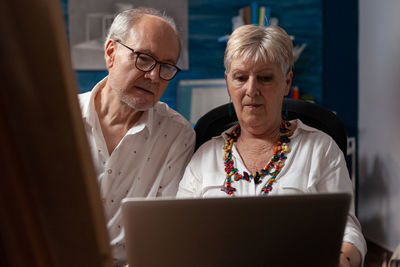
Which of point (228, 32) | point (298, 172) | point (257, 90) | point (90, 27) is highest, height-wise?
point (90, 27)

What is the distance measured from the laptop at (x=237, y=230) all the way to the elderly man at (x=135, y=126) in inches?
33.0

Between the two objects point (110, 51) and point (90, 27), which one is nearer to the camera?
point (110, 51)

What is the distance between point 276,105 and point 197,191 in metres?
0.43

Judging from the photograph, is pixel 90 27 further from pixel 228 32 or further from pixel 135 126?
pixel 135 126

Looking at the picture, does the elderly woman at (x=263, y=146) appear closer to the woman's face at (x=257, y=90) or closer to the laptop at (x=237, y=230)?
the woman's face at (x=257, y=90)

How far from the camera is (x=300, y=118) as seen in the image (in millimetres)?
1830

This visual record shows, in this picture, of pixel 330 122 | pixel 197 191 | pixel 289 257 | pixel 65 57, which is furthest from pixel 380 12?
pixel 65 57

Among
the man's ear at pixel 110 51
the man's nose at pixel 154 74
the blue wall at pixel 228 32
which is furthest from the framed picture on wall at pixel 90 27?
the man's nose at pixel 154 74

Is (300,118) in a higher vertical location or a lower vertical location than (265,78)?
lower

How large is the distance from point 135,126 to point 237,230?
1016mm

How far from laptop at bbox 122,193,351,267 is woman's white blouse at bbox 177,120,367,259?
549 mm

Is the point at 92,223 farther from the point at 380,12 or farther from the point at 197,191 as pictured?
the point at 380,12

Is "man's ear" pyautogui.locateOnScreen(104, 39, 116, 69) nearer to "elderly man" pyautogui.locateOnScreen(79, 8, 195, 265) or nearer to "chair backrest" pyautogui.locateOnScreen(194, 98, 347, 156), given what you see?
"elderly man" pyautogui.locateOnScreen(79, 8, 195, 265)

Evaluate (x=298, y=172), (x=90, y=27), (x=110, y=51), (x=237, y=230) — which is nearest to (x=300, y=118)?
(x=298, y=172)
